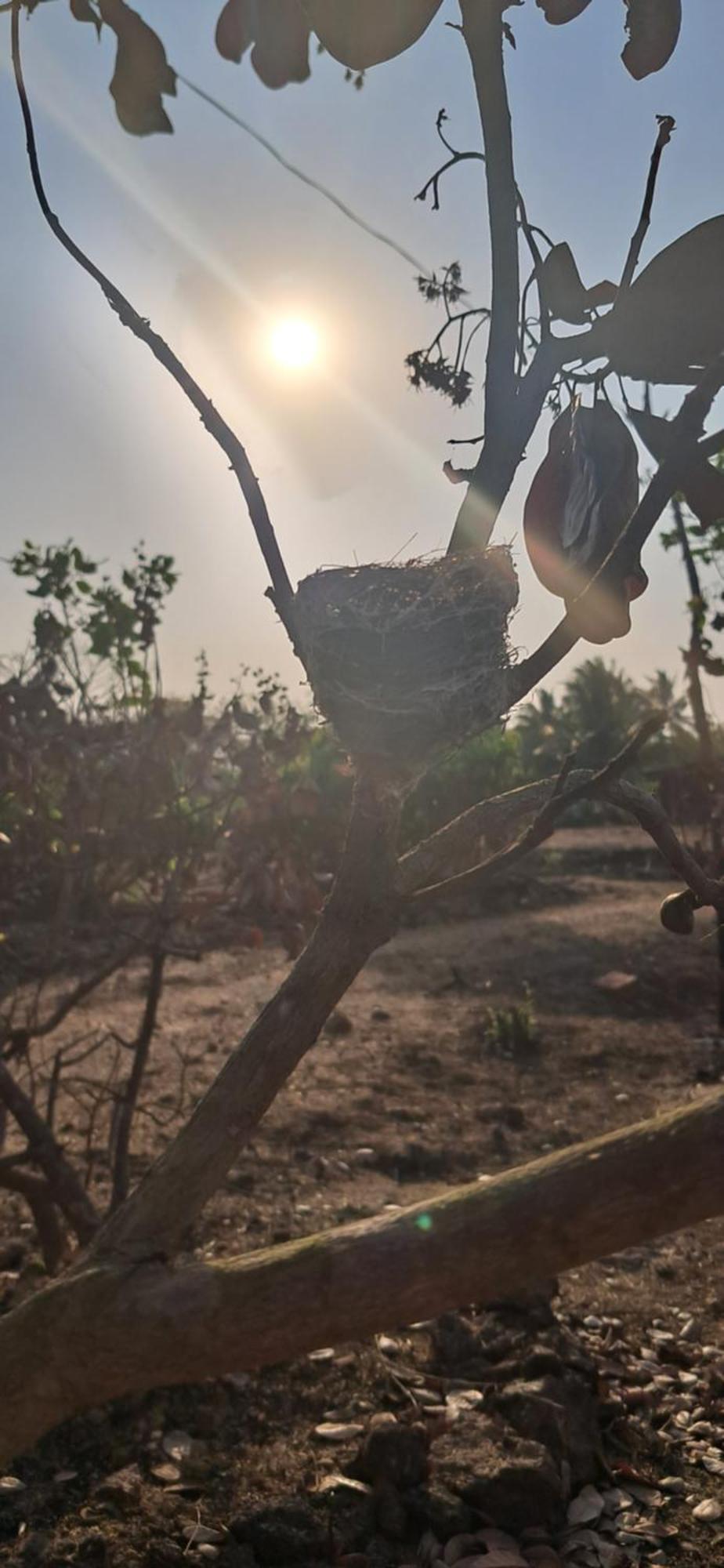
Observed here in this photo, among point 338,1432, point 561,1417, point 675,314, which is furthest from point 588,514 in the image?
point 338,1432

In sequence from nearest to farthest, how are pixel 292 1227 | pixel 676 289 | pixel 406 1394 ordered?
pixel 676 289
pixel 406 1394
pixel 292 1227

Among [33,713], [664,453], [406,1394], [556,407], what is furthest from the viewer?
[33,713]

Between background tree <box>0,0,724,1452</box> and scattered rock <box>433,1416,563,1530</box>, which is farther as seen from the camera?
scattered rock <box>433,1416,563,1530</box>

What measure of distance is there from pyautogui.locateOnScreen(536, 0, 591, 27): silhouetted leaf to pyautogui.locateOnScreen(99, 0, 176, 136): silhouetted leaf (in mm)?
384

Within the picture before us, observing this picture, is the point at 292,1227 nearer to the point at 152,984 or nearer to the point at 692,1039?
the point at 152,984

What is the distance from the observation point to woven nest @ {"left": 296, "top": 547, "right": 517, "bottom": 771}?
3.85ft

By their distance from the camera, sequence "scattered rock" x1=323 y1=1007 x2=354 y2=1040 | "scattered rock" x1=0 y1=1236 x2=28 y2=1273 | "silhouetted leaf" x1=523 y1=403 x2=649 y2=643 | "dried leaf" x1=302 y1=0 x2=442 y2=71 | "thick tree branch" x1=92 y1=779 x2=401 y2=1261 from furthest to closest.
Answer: "scattered rock" x1=323 y1=1007 x2=354 y2=1040
"scattered rock" x1=0 y1=1236 x2=28 y2=1273
"thick tree branch" x1=92 y1=779 x2=401 y2=1261
"silhouetted leaf" x1=523 y1=403 x2=649 y2=643
"dried leaf" x1=302 y1=0 x2=442 y2=71

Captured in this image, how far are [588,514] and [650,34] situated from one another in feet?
1.47

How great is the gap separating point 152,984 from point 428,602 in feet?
7.28

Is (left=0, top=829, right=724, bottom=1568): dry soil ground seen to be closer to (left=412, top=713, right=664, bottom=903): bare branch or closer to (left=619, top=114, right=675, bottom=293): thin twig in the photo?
(left=412, top=713, right=664, bottom=903): bare branch

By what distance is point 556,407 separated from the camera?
4.45ft

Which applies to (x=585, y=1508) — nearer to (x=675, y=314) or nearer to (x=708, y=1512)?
(x=708, y=1512)

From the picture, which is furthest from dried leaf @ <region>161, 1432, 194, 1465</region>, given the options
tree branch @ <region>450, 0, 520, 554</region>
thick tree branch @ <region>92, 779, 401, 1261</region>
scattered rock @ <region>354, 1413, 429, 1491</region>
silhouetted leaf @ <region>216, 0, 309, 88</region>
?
silhouetted leaf @ <region>216, 0, 309, 88</region>

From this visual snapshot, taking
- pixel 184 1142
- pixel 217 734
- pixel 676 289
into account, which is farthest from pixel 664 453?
pixel 217 734
